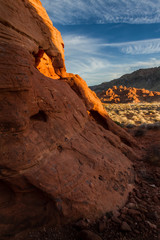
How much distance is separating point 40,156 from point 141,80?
110 metres

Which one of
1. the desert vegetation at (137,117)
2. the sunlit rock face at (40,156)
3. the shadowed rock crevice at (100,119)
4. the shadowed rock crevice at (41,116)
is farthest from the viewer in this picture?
the desert vegetation at (137,117)

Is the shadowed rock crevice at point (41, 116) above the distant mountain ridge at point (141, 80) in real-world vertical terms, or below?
below

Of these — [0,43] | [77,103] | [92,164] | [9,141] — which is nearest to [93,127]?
[77,103]

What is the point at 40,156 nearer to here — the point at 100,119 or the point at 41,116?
the point at 41,116

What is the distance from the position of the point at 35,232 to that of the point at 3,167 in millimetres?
1566

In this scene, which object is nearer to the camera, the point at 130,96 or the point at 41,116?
the point at 41,116

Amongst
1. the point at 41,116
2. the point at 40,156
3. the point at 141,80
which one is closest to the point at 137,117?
the point at 41,116

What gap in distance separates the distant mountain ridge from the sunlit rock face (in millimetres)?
87201

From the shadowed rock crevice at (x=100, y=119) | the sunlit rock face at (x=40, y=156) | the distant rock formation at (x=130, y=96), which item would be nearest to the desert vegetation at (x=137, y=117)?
the shadowed rock crevice at (x=100, y=119)

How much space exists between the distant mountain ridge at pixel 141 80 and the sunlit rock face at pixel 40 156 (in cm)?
8720

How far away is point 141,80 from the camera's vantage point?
101 meters

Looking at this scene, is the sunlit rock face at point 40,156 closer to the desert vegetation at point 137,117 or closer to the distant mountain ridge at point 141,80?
the desert vegetation at point 137,117

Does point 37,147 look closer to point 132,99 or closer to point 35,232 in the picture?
point 35,232

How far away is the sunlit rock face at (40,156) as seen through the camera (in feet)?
10.6
